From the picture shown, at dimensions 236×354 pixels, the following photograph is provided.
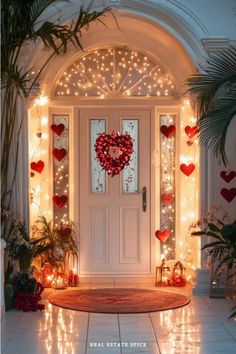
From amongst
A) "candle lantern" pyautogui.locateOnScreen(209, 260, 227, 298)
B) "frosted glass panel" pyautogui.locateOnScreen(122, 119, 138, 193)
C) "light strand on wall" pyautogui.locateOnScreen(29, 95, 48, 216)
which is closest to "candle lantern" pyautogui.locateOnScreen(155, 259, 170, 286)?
"candle lantern" pyautogui.locateOnScreen(209, 260, 227, 298)

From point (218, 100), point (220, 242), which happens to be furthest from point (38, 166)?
point (218, 100)

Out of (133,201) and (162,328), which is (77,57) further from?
(162,328)

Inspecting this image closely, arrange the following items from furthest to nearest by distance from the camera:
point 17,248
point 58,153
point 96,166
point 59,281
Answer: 1. point 96,166
2. point 58,153
3. point 59,281
4. point 17,248

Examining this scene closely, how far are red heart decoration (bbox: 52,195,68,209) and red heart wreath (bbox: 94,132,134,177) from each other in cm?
66

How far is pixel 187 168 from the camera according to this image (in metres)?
7.59

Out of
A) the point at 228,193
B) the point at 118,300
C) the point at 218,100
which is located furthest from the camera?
the point at 228,193

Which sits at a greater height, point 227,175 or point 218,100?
point 218,100

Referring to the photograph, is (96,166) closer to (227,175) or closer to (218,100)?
(227,175)

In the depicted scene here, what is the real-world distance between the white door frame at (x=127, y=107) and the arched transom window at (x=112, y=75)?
0.33ft

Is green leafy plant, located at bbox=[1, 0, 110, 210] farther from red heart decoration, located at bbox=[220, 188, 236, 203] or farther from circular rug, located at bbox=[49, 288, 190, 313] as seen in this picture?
red heart decoration, located at bbox=[220, 188, 236, 203]

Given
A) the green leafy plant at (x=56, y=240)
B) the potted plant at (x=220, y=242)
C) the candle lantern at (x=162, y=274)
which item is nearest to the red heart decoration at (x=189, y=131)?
the potted plant at (x=220, y=242)

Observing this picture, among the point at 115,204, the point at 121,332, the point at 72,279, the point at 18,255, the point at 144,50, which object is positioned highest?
the point at 144,50

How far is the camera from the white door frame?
7656mm

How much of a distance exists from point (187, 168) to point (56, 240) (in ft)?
5.75
